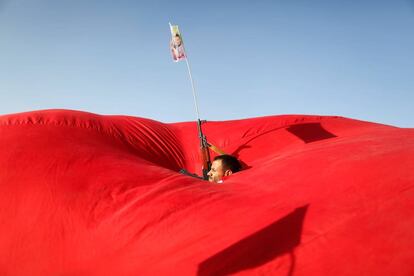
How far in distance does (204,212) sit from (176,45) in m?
2.12

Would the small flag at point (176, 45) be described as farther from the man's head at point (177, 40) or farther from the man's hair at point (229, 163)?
the man's hair at point (229, 163)

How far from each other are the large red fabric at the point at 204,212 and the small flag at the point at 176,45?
4.95 ft

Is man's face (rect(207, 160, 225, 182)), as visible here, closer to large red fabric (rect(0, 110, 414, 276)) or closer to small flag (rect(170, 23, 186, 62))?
large red fabric (rect(0, 110, 414, 276))

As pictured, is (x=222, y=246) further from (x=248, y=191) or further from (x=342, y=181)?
(x=342, y=181)

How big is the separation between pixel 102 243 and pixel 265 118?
1.66 meters

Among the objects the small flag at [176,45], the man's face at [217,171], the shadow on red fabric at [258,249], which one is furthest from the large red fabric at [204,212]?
the small flag at [176,45]

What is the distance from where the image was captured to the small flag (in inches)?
114

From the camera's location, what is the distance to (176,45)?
3.00 metres

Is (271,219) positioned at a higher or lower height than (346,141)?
lower

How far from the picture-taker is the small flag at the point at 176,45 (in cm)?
290

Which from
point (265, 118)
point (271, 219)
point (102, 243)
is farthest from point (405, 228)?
point (265, 118)

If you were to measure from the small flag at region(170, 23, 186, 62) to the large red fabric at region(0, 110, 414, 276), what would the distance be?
4.95 feet

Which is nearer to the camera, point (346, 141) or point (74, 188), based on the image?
point (74, 188)

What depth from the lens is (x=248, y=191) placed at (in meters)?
1.25
